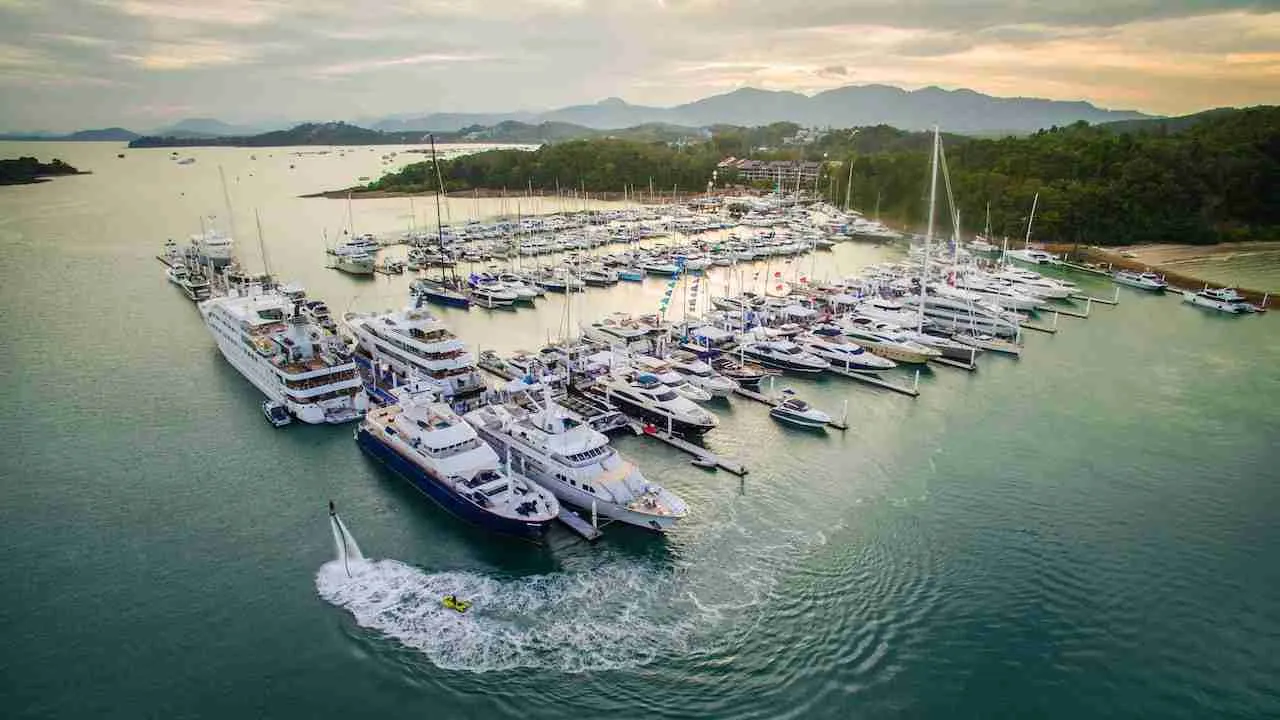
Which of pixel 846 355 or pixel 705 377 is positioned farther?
pixel 846 355

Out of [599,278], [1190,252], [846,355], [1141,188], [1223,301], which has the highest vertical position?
[1141,188]

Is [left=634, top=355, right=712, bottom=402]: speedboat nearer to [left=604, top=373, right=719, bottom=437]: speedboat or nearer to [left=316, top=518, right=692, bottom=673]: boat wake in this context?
[left=604, top=373, right=719, bottom=437]: speedboat

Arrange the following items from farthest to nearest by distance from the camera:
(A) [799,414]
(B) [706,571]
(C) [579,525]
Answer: (A) [799,414] < (C) [579,525] < (B) [706,571]

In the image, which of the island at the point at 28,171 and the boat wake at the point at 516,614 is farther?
the island at the point at 28,171

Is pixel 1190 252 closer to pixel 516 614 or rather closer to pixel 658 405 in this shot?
pixel 658 405

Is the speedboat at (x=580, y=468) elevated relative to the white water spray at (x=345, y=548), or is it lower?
elevated

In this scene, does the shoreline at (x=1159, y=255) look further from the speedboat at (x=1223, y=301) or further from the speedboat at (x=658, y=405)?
the speedboat at (x=658, y=405)

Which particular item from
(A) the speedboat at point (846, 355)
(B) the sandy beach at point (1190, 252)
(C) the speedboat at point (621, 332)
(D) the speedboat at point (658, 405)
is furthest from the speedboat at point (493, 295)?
(B) the sandy beach at point (1190, 252)

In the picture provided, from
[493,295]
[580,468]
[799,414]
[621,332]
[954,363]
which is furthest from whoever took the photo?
[493,295]

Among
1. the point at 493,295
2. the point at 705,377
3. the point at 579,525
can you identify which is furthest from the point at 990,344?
the point at 493,295
